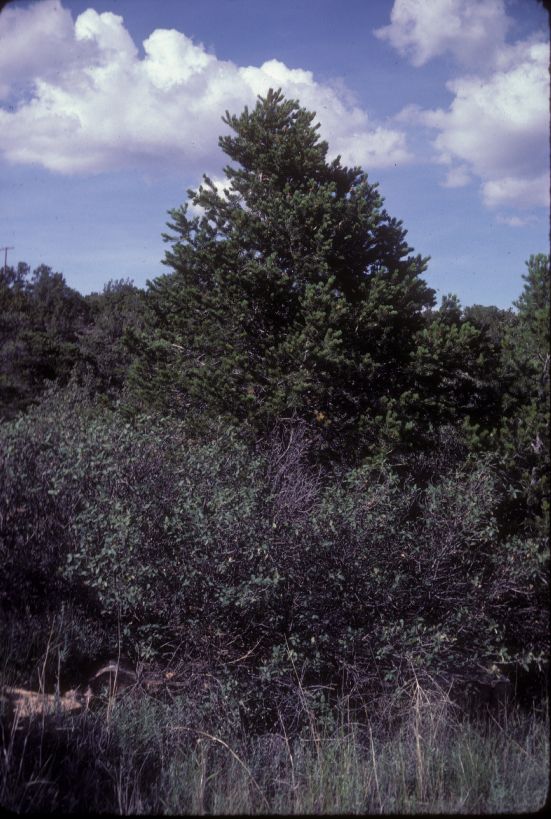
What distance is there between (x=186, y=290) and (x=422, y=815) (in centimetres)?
768

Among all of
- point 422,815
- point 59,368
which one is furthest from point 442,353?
point 59,368

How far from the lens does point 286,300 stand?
30.1 ft

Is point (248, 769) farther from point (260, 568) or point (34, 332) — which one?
point (34, 332)

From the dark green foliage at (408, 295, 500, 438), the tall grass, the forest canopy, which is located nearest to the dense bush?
the forest canopy

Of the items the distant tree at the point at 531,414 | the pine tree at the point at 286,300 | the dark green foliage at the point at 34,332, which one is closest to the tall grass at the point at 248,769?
the distant tree at the point at 531,414

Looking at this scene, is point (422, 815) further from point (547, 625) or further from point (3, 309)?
point (3, 309)

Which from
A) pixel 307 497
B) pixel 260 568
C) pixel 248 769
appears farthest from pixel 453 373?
pixel 248 769

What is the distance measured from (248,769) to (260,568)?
1.85m

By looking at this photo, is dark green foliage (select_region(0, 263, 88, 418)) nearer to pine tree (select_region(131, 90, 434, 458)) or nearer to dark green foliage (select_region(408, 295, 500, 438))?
pine tree (select_region(131, 90, 434, 458))

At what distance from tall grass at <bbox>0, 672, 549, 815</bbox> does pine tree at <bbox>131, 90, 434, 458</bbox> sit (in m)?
3.89

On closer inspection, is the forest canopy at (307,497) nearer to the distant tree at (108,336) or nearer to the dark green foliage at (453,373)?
the dark green foliage at (453,373)

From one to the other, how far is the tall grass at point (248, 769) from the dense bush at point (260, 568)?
807mm

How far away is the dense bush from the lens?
5676 millimetres

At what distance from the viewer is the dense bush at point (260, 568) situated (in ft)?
18.6
